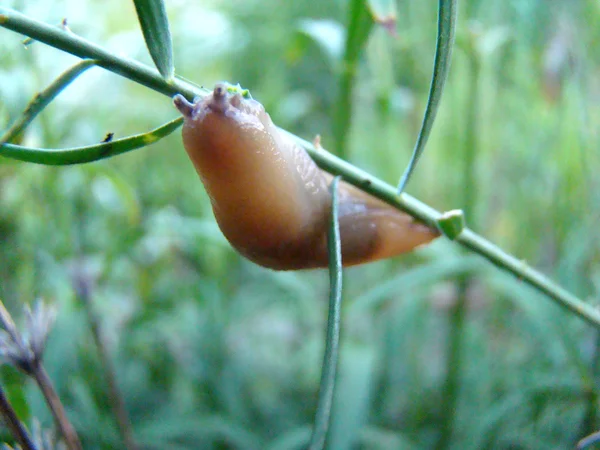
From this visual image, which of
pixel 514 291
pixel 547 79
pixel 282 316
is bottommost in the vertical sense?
pixel 514 291

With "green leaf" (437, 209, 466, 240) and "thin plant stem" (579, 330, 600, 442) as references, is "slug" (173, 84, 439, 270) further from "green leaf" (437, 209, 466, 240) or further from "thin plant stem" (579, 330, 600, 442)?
"thin plant stem" (579, 330, 600, 442)

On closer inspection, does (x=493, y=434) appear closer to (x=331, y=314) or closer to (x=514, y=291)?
(x=514, y=291)

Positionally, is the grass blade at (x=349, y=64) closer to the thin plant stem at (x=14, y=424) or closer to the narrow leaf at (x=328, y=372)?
the narrow leaf at (x=328, y=372)

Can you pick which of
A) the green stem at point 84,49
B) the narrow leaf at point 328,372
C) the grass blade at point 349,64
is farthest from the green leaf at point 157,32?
the grass blade at point 349,64

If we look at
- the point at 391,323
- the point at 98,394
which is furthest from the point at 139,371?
the point at 391,323

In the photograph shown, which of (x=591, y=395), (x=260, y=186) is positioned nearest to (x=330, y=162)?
(x=260, y=186)

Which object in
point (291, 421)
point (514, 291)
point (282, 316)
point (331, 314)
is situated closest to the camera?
point (331, 314)

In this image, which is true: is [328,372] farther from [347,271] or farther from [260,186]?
[347,271]

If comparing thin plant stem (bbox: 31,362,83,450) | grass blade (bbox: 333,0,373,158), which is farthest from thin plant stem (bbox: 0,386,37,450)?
grass blade (bbox: 333,0,373,158)
